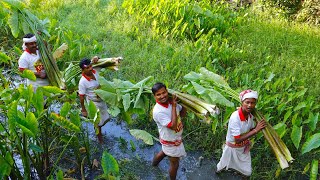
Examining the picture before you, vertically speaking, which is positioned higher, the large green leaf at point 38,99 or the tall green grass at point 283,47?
the large green leaf at point 38,99

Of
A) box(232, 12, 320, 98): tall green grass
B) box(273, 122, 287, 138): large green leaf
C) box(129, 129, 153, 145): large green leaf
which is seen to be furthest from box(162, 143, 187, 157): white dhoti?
box(232, 12, 320, 98): tall green grass

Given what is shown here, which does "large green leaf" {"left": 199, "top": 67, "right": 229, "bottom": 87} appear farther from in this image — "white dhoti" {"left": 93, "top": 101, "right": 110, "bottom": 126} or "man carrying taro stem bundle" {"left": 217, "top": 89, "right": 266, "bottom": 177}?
"white dhoti" {"left": 93, "top": 101, "right": 110, "bottom": 126}

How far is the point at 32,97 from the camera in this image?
276cm

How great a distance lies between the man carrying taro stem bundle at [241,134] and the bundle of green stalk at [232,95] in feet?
0.39

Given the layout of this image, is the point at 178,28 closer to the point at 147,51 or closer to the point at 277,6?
the point at 147,51

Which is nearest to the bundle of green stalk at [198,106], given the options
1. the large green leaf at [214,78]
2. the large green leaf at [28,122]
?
the large green leaf at [214,78]

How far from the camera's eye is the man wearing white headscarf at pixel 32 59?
3.99 m

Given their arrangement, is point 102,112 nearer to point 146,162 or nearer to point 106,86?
point 106,86

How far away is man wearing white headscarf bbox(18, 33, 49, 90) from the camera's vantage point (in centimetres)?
399

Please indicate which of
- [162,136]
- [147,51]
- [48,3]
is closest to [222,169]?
[162,136]

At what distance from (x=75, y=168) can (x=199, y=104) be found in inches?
55.8

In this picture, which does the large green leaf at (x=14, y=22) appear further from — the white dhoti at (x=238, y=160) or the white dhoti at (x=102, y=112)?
the white dhoti at (x=238, y=160)

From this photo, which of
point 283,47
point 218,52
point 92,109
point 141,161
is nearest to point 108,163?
point 92,109

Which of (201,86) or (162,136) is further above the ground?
(201,86)
